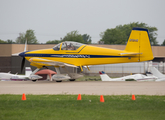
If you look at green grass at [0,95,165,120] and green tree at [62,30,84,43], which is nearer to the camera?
green grass at [0,95,165,120]

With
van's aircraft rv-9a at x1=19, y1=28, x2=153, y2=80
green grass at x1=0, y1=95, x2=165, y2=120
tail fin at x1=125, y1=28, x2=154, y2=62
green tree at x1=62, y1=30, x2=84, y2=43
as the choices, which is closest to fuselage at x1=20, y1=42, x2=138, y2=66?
van's aircraft rv-9a at x1=19, y1=28, x2=153, y2=80

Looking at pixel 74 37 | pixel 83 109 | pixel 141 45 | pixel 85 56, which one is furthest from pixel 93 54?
pixel 74 37

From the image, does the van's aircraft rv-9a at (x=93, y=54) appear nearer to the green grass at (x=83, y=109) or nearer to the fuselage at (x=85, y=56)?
the fuselage at (x=85, y=56)

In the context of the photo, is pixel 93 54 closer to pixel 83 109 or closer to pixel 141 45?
pixel 141 45

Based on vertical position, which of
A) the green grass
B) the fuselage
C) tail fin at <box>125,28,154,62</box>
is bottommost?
the green grass

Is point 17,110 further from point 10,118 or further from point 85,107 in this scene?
point 85,107

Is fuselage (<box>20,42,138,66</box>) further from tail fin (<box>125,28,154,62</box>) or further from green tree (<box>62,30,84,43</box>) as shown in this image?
green tree (<box>62,30,84,43</box>)

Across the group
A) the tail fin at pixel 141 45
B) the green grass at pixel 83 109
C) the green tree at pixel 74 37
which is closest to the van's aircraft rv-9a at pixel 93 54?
the tail fin at pixel 141 45

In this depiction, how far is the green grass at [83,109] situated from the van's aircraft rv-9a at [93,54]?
28.7 ft

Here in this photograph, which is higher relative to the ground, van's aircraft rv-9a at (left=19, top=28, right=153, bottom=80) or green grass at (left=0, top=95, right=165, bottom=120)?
van's aircraft rv-9a at (left=19, top=28, right=153, bottom=80)

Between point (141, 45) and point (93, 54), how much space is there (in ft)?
12.4

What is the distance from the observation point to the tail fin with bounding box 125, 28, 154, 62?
17.8m

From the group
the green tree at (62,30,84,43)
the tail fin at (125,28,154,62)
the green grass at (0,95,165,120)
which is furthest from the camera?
the green tree at (62,30,84,43)

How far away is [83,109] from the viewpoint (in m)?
8.00
